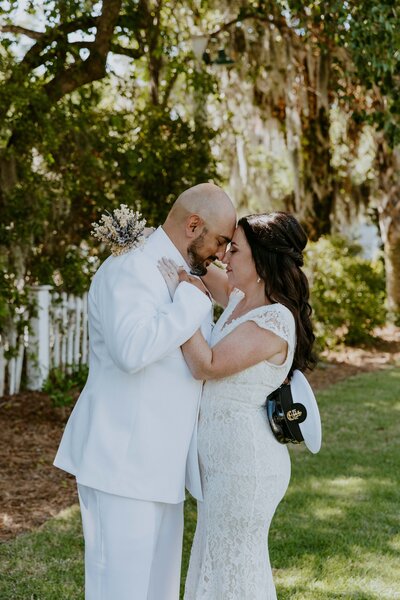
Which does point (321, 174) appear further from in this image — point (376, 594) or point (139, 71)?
point (376, 594)

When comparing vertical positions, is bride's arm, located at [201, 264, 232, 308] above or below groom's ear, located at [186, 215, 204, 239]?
below

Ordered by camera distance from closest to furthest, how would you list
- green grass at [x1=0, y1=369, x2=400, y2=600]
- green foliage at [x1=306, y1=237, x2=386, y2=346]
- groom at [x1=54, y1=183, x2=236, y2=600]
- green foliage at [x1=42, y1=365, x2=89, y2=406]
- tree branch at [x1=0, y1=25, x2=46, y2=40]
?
groom at [x1=54, y1=183, x2=236, y2=600] < green grass at [x1=0, y1=369, x2=400, y2=600] < tree branch at [x1=0, y1=25, x2=46, y2=40] < green foliage at [x1=42, y1=365, x2=89, y2=406] < green foliage at [x1=306, y1=237, x2=386, y2=346]

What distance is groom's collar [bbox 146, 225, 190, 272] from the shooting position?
3.05 metres

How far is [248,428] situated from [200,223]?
2.69 feet

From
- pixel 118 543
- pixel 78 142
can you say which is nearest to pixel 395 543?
pixel 118 543

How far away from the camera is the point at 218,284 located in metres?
3.78

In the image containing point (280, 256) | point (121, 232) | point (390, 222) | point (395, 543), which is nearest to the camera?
point (121, 232)

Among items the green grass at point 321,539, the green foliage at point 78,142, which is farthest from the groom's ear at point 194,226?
the green foliage at point 78,142

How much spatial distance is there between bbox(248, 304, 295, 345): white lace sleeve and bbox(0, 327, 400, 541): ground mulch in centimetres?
271

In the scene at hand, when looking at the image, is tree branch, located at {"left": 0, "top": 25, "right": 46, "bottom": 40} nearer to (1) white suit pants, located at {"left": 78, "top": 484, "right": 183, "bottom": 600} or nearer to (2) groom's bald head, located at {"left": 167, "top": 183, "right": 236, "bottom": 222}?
(2) groom's bald head, located at {"left": 167, "top": 183, "right": 236, "bottom": 222}

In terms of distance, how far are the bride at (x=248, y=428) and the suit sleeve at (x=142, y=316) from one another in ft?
0.56

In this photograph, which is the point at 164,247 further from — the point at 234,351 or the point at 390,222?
the point at 390,222

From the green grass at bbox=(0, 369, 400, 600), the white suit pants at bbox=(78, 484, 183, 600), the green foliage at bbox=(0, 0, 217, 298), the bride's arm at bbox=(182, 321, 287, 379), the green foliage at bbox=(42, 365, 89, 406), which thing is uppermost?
the green foliage at bbox=(0, 0, 217, 298)

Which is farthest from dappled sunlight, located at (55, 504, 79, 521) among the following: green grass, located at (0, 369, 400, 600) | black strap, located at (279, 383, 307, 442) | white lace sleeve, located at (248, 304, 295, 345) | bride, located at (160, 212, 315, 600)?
white lace sleeve, located at (248, 304, 295, 345)
